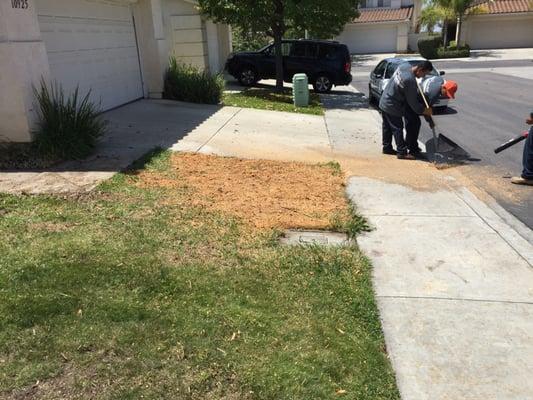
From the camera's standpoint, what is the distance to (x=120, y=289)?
381cm

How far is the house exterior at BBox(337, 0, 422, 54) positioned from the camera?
158 ft

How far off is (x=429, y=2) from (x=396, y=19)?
3.23 metres

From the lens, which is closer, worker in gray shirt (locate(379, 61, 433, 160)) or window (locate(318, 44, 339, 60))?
worker in gray shirt (locate(379, 61, 433, 160))

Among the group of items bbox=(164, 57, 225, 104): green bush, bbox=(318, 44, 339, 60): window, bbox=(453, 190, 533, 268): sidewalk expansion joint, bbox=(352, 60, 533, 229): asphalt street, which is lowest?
bbox=(352, 60, 533, 229): asphalt street

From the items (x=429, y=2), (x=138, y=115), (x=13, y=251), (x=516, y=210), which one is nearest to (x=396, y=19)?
(x=429, y=2)

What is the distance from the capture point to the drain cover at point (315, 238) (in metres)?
5.05

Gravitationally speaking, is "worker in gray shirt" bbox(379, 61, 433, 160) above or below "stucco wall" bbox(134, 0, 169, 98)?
below

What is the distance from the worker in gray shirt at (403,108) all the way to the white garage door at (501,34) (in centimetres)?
4393

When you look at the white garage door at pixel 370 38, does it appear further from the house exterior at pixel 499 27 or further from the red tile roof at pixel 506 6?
the red tile roof at pixel 506 6

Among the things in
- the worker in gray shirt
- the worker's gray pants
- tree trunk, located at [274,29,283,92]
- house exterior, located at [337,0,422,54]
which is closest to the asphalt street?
the worker's gray pants

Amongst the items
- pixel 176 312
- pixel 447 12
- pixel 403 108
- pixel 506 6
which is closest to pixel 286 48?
pixel 403 108

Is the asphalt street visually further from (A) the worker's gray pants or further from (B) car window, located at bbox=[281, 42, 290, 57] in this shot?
(B) car window, located at bbox=[281, 42, 290, 57]

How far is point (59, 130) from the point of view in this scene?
289 inches

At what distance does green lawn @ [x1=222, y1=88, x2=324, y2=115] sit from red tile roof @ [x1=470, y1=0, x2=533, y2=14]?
3532 centimetres
